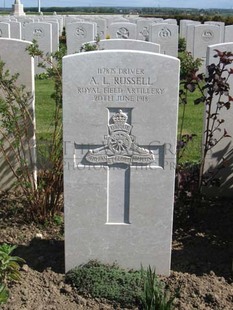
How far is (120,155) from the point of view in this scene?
133 inches

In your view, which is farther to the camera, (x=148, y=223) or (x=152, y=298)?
(x=148, y=223)

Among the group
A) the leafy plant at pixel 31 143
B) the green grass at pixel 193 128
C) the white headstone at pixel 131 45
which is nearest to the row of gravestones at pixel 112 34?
the green grass at pixel 193 128

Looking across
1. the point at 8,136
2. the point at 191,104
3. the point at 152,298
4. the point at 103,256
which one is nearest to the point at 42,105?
the point at 191,104

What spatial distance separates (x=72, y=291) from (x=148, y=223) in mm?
685

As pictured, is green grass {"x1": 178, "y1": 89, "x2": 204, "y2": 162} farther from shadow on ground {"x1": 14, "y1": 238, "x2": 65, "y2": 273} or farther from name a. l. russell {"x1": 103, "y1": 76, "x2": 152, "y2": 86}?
name a. l. russell {"x1": 103, "y1": 76, "x2": 152, "y2": 86}

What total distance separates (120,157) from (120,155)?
1 cm

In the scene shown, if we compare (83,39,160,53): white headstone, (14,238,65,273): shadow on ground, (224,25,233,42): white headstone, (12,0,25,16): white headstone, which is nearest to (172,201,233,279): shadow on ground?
(14,238,65,273): shadow on ground

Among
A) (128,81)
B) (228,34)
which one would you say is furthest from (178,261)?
(228,34)

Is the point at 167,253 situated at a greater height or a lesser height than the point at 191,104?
lesser

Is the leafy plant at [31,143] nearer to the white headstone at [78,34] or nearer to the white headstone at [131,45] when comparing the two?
the white headstone at [131,45]

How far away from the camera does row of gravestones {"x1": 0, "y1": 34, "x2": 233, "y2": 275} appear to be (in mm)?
3223

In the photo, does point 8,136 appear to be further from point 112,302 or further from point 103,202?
point 112,302

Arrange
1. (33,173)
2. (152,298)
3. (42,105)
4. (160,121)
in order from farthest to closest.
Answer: (42,105) < (33,173) < (160,121) < (152,298)

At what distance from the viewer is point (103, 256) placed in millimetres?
3617
